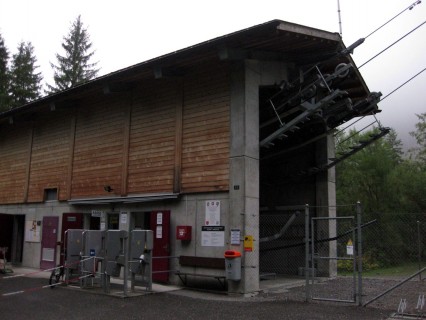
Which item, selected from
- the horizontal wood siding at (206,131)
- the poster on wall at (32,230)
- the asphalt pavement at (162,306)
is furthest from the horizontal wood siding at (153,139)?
the poster on wall at (32,230)

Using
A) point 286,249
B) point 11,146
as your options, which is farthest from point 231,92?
point 11,146

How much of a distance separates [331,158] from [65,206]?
32.5 ft

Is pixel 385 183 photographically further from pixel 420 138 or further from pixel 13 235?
pixel 13 235

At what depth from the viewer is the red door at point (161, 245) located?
13367 millimetres

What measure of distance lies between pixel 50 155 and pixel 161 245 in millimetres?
7684

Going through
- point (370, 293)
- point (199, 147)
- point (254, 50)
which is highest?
point (254, 50)

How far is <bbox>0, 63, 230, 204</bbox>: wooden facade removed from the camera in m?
13.0

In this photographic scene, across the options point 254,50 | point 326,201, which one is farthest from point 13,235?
point 254,50

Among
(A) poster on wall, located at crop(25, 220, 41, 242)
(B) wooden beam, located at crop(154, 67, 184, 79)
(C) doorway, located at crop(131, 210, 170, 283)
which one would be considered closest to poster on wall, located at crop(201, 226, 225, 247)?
(C) doorway, located at crop(131, 210, 170, 283)

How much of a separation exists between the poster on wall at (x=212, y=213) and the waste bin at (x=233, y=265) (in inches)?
47.3

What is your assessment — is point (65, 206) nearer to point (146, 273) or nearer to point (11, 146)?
point (11, 146)

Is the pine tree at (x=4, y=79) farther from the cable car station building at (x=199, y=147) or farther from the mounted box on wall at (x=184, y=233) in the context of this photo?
the mounted box on wall at (x=184, y=233)

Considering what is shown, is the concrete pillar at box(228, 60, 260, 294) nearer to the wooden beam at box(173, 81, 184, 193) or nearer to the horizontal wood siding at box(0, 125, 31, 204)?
the wooden beam at box(173, 81, 184, 193)

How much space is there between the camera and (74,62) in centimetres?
4581
